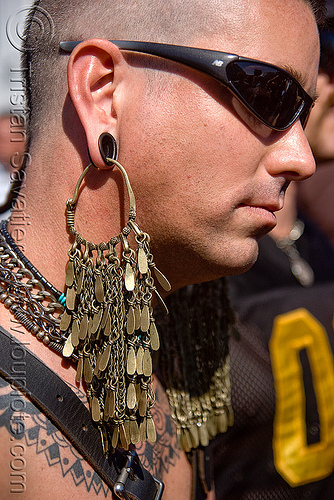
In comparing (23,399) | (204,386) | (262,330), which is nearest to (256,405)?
(262,330)

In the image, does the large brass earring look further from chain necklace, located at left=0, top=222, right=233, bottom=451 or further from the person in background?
chain necklace, located at left=0, top=222, right=233, bottom=451

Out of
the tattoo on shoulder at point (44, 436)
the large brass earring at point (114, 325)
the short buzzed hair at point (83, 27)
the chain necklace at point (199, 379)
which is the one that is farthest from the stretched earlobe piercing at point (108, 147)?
the tattoo on shoulder at point (44, 436)

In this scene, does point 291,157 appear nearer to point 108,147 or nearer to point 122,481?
point 108,147

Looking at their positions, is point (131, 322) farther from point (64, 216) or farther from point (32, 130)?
point (32, 130)

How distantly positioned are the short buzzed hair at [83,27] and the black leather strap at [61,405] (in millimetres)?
871

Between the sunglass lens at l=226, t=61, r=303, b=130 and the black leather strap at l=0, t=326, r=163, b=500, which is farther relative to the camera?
the sunglass lens at l=226, t=61, r=303, b=130

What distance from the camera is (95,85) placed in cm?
180

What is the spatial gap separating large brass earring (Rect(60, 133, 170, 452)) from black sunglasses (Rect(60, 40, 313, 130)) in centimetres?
35

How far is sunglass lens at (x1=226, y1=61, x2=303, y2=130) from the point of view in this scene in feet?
5.66

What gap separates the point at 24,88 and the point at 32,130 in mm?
246

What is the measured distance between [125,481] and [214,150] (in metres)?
1.18

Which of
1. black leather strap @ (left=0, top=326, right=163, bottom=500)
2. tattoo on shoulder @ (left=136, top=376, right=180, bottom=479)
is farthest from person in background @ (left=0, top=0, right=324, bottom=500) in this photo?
tattoo on shoulder @ (left=136, top=376, right=180, bottom=479)

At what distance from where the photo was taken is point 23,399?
63.4 inches

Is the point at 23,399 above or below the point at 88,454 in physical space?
above
